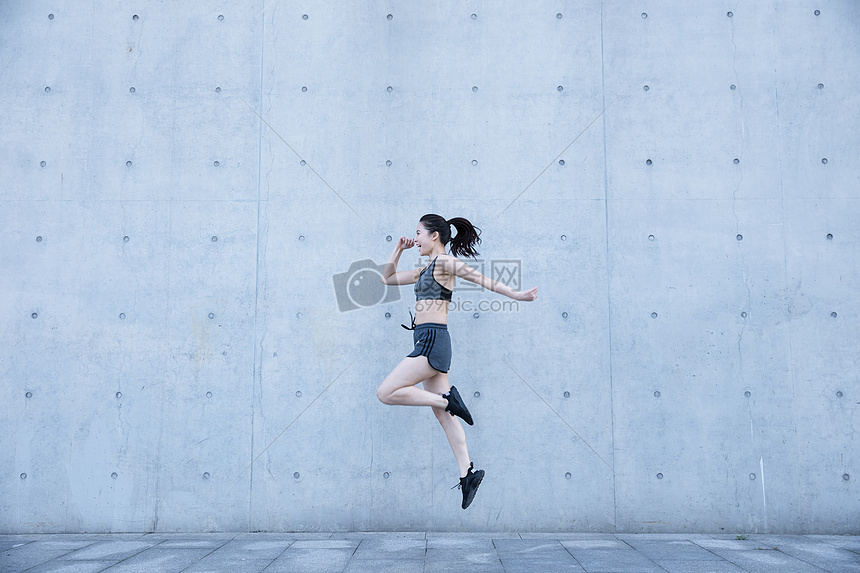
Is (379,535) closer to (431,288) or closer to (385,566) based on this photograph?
(385,566)

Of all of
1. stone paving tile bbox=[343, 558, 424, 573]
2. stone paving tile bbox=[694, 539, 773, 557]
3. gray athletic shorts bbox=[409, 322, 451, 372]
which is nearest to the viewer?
stone paving tile bbox=[343, 558, 424, 573]

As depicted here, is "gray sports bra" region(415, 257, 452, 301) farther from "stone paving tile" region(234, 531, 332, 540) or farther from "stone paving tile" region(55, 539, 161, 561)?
"stone paving tile" region(55, 539, 161, 561)

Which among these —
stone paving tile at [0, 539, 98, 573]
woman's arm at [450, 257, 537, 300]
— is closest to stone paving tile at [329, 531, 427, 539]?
stone paving tile at [0, 539, 98, 573]

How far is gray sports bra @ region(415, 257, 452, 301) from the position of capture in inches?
141

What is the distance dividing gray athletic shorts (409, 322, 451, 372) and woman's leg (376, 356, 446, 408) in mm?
36

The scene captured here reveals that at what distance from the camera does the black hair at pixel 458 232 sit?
369cm

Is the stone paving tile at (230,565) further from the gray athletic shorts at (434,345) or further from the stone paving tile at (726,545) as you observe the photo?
the stone paving tile at (726,545)

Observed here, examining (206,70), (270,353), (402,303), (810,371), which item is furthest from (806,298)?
(206,70)

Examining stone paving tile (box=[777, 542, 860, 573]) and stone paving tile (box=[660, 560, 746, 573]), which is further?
stone paving tile (box=[777, 542, 860, 573])

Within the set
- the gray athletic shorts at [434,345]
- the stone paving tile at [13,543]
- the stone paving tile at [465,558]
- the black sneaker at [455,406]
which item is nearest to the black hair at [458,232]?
the gray athletic shorts at [434,345]

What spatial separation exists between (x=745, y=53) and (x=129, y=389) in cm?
504

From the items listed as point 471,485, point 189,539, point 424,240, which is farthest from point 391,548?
point 424,240

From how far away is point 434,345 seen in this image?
3.51 meters

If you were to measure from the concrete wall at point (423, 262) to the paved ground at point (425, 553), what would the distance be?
20 cm
